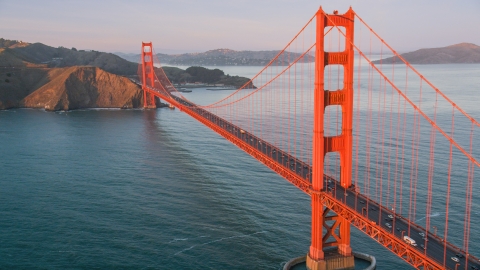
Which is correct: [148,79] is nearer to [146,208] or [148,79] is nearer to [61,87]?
[61,87]

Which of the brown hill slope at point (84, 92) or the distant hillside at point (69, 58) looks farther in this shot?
the distant hillside at point (69, 58)

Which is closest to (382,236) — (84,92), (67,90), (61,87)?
(67,90)

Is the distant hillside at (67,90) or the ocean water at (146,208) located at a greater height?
the distant hillside at (67,90)

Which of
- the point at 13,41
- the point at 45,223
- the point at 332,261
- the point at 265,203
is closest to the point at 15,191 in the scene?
the point at 45,223

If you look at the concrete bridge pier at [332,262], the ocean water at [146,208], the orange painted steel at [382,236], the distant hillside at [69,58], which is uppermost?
the distant hillside at [69,58]

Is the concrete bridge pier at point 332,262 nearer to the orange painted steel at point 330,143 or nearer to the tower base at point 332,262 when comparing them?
the tower base at point 332,262

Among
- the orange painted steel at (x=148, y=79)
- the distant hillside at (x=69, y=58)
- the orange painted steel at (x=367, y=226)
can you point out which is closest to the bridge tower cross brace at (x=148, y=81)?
the orange painted steel at (x=148, y=79)

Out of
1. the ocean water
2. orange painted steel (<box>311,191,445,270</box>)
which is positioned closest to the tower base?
the ocean water
